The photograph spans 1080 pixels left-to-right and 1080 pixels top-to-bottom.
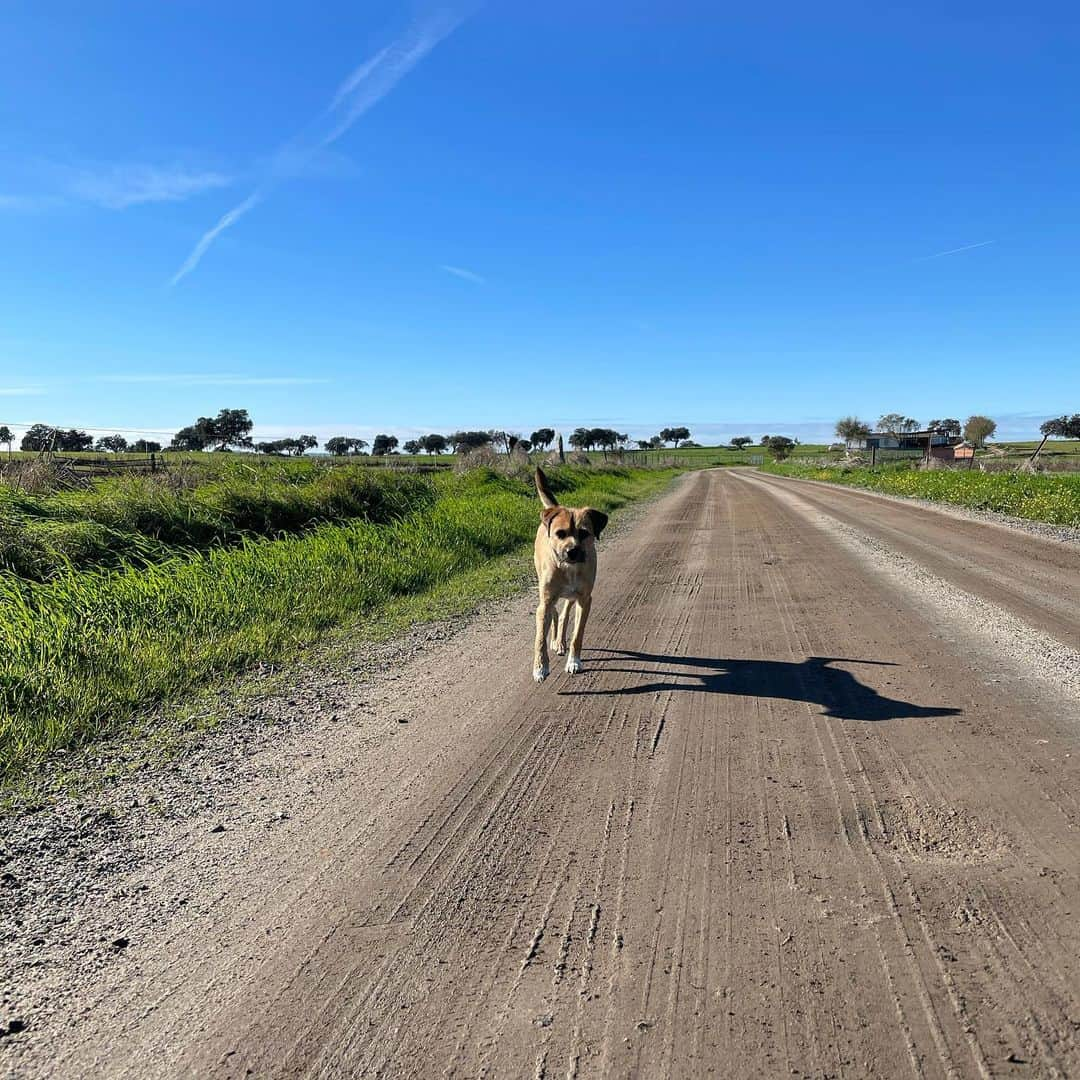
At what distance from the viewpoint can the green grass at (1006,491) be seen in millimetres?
18062

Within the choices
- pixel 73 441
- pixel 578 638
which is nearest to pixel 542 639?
pixel 578 638

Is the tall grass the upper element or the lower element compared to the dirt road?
upper

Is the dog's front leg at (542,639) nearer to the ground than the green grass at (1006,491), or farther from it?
nearer to the ground

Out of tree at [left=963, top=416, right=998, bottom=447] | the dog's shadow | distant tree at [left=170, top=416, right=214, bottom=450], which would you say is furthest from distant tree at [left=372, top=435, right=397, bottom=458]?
tree at [left=963, top=416, right=998, bottom=447]

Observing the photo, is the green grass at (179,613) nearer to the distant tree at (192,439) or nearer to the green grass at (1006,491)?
the distant tree at (192,439)

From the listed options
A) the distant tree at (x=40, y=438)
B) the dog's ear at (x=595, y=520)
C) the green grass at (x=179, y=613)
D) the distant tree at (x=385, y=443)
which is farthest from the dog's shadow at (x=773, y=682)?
the distant tree at (x=385, y=443)

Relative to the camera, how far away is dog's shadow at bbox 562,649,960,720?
4.85m

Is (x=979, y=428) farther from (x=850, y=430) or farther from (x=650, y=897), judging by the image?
(x=650, y=897)

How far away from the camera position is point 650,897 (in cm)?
281

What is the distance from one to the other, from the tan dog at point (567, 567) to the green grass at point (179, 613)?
247cm

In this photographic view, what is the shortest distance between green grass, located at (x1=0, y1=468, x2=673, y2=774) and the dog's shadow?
3119 mm

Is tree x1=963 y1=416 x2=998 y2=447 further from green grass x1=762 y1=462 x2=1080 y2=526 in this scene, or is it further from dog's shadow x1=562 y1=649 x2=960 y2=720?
dog's shadow x1=562 y1=649 x2=960 y2=720

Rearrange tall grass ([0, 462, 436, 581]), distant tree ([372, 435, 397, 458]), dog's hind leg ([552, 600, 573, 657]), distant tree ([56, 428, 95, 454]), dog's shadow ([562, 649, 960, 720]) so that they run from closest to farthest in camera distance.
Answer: dog's shadow ([562, 649, 960, 720]) < dog's hind leg ([552, 600, 573, 657]) < tall grass ([0, 462, 436, 581]) < distant tree ([56, 428, 95, 454]) < distant tree ([372, 435, 397, 458])

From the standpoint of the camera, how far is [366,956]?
2.51 metres
